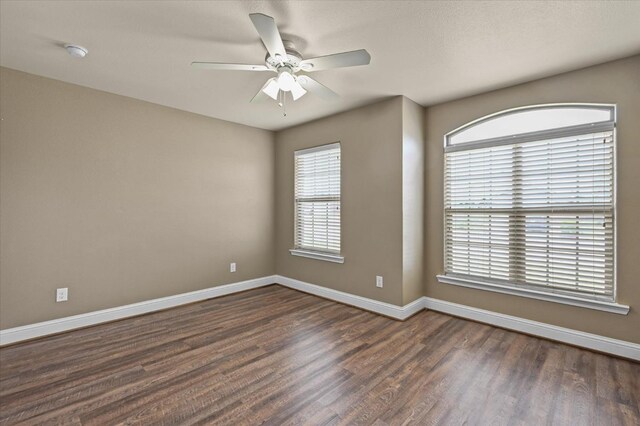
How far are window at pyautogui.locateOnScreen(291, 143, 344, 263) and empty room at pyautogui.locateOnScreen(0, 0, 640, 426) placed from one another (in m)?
0.04

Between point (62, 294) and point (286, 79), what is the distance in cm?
305

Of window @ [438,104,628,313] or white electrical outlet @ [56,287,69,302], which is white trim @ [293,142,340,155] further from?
white electrical outlet @ [56,287,69,302]

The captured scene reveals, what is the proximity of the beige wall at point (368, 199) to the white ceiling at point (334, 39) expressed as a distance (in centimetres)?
58

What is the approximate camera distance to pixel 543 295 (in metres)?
2.87

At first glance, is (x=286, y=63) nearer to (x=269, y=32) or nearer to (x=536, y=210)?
(x=269, y=32)

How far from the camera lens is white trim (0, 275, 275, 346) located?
278cm

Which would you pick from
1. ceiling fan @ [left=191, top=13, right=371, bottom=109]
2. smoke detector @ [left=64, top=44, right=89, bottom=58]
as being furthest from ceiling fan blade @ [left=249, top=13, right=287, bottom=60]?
smoke detector @ [left=64, top=44, right=89, bottom=58]

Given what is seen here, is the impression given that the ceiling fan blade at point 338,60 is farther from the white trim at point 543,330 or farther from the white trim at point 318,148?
the white trim at point 543,330

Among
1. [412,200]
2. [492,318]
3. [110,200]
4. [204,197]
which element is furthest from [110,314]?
[492,318]

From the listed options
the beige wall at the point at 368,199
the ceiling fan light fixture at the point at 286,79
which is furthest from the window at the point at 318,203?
the ceiling fan light fixture at the point at 286,79

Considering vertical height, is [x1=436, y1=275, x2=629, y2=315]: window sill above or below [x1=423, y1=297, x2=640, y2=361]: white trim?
above

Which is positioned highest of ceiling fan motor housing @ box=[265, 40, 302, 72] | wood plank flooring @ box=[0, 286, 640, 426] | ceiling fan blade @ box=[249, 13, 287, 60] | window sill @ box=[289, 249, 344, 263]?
ceiling fan motor housing @ box=[265, 40, 302, 72]

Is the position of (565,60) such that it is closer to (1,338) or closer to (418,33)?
(418,33)

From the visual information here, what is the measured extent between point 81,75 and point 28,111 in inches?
23.2
